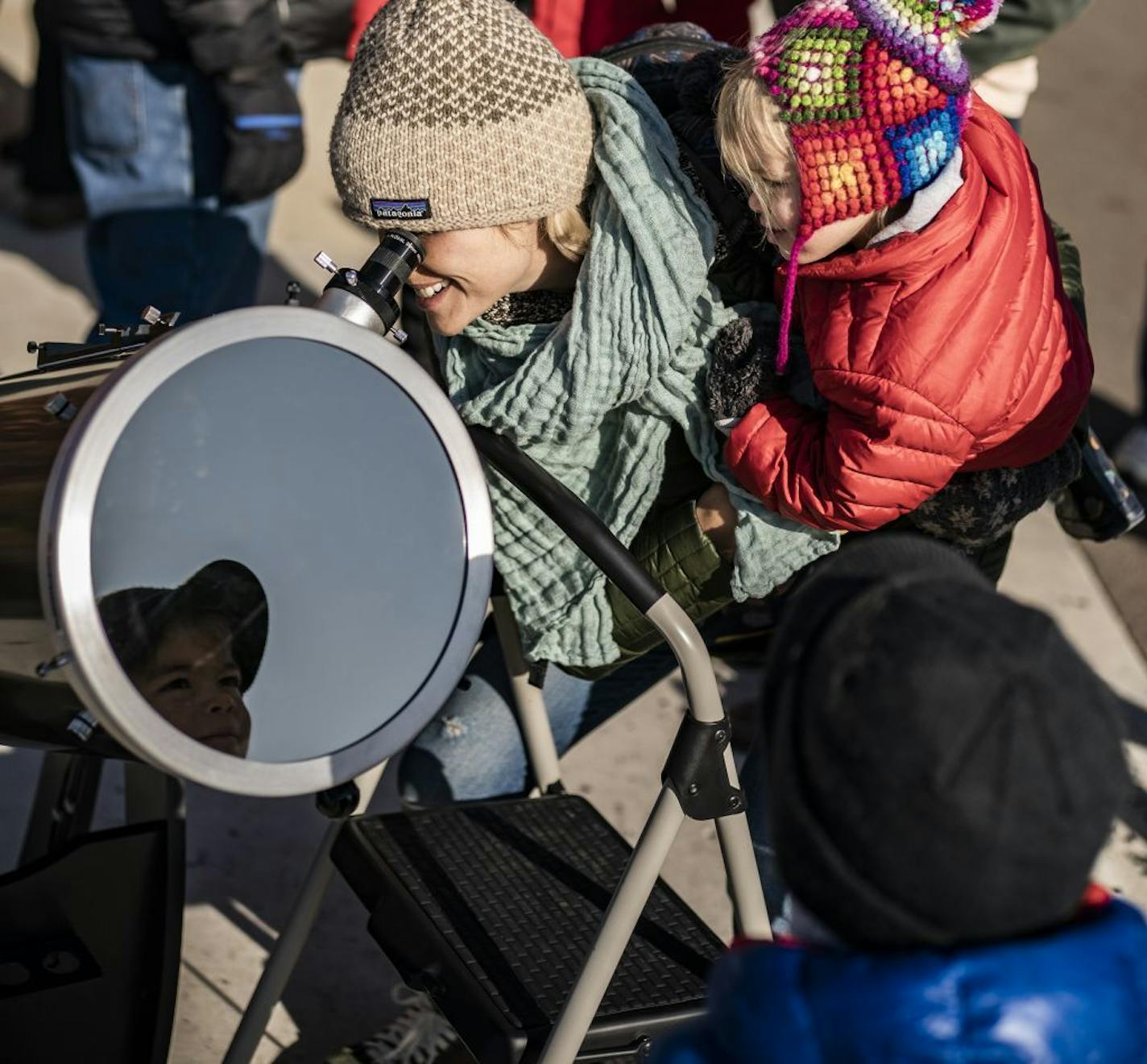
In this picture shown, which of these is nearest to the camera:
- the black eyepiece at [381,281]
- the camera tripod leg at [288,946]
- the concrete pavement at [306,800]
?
the black eyepiece at [381,281]

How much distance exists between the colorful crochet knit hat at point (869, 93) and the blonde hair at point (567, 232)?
304 mm

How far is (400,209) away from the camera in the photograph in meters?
1.75

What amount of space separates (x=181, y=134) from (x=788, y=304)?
203 cm

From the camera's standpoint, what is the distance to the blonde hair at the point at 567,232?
72.6 inches

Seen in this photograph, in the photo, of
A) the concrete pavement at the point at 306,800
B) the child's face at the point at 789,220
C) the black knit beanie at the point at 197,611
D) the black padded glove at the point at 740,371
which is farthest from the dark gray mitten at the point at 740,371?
the concrete pavement at the point at 306,800

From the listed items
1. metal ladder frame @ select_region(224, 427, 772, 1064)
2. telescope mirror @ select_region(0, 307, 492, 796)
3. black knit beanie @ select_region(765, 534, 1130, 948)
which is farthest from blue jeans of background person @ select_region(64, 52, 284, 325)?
black knit beanie @ select_region(765, 534, 1130, 948)

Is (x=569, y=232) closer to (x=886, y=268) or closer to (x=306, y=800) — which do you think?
(x=886, y=268)

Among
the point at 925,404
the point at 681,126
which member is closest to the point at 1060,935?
the point at 925,404

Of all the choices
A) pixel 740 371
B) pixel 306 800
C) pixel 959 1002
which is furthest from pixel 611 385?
pixel 306 800

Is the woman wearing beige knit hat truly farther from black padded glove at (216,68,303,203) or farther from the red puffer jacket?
black padded glove at (216,68,303,203)

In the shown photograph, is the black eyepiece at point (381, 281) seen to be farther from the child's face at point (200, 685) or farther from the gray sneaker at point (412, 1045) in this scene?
the gray sneaker at point (412, 1045)

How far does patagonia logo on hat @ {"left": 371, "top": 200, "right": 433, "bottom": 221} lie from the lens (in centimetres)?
174

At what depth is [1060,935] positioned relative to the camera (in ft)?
3.40

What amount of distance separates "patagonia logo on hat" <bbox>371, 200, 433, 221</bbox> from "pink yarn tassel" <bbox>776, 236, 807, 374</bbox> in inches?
16.5
